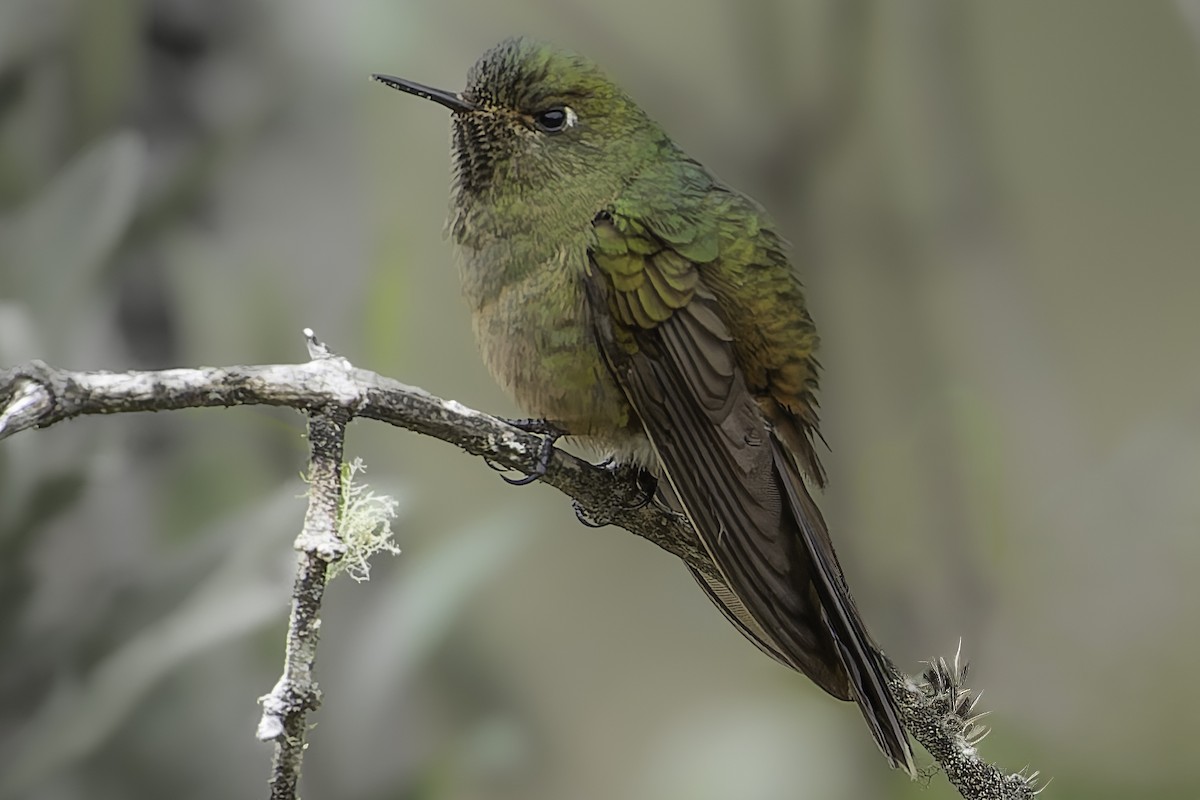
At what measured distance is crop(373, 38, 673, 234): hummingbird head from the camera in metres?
1.14

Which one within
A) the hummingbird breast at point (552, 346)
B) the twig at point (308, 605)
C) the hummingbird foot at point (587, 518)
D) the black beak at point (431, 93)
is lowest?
the twig at point (308, 605)

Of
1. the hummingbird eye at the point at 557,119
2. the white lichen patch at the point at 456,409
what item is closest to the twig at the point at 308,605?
the white lichen patch at the point at 456,409

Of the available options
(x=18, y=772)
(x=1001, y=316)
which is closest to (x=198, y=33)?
(x=18, y=772)

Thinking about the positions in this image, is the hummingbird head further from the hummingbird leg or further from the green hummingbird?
the hummingbird leg

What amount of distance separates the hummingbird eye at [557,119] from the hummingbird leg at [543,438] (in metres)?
0.31

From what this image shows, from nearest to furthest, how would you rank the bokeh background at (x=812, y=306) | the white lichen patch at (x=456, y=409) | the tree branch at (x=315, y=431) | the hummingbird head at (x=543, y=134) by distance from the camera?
the tree branch at (x=315, y=431) < the white lichen patch at (x=456, y=409) < the hummingbird head at (x=543, y=134) < the bokeh background at (x=812, y=306)

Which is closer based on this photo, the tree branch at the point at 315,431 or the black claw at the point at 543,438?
the tree branch at the point at 315,431

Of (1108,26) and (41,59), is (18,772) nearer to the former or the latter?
(41,59)

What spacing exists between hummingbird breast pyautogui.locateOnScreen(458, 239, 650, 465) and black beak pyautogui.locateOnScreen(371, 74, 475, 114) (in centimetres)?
14

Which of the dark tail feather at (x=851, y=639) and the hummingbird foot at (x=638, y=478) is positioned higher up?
the hummingbird foot at (x=638, y=478)

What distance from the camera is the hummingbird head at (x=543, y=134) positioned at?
114cm

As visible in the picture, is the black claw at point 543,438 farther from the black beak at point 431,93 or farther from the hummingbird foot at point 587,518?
the black beak at point 431,93

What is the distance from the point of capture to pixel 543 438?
3.44ft

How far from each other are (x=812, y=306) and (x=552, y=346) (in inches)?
38.9
